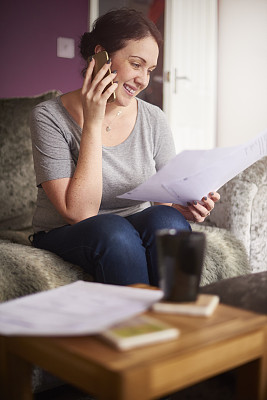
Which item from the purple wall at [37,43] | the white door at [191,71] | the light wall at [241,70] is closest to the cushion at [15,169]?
the purple wall at [37,43]

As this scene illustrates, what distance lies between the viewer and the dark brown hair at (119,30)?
1397 millimetres

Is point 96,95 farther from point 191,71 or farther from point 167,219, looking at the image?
point 191,71

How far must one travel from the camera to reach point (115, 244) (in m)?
1.10

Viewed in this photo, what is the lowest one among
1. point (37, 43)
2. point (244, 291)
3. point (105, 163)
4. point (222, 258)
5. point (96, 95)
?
point (222, 258)

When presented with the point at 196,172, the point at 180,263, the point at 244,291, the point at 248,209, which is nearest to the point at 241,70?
the point at 248,209

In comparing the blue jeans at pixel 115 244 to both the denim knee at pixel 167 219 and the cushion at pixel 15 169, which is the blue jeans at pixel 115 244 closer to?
the denim knee at pixel 167 219

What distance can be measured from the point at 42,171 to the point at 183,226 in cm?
38

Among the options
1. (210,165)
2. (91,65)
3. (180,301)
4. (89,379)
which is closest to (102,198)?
(91,65)

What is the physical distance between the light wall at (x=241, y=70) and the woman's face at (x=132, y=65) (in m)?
2.80

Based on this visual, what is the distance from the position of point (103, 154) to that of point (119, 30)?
34 cm

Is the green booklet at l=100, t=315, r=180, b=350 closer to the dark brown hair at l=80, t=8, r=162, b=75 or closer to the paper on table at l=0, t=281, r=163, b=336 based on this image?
the paper on table at l=0, t=281, r=163, b=336

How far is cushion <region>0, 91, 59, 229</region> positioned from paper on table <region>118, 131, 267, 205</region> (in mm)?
651

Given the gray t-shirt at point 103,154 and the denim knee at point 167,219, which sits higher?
the gray t-shirt at point 103,154

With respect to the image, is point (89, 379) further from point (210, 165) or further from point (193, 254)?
point (210, 165)
